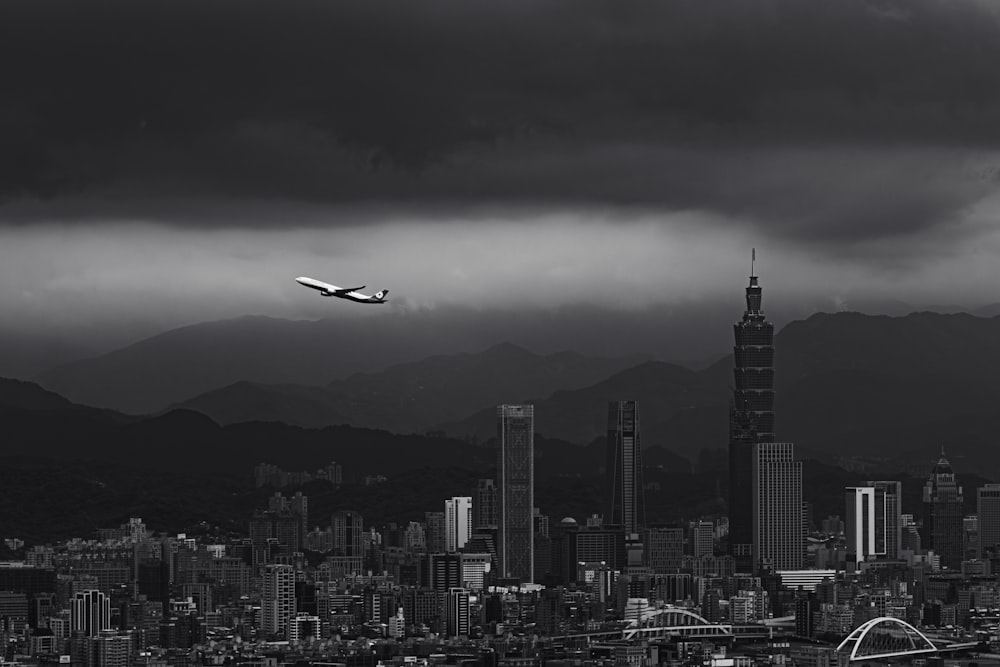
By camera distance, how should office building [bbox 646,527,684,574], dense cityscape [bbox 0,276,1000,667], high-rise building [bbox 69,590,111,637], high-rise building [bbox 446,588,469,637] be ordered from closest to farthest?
dense cityscape [bbox 0,276,1000,667], high-rise building [bbox 69,590,111,637], high-rise building [bbox 446,588,469,637], office building [bbox 646,527,684,574]

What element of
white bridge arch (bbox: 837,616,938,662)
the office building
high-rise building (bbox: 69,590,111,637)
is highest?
the office building

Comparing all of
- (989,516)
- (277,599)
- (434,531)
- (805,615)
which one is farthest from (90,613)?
(989,516)

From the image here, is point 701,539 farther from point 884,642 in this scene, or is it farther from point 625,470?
point 884,642

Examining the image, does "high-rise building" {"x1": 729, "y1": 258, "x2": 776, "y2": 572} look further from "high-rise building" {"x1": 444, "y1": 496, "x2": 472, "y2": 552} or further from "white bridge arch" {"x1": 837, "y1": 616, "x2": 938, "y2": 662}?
"white bridge arch" {"x1": 837, "y1": 616, "x2": 938, "y2": 662}

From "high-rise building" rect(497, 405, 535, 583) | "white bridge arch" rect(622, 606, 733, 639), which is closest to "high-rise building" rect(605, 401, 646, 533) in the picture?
"high-rise building" rect(497, 405, 535, 583)

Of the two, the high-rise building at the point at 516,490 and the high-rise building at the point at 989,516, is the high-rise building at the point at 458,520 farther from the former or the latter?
the high-rise building at the point at 989,516

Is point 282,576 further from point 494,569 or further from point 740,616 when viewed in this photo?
point 494,569
